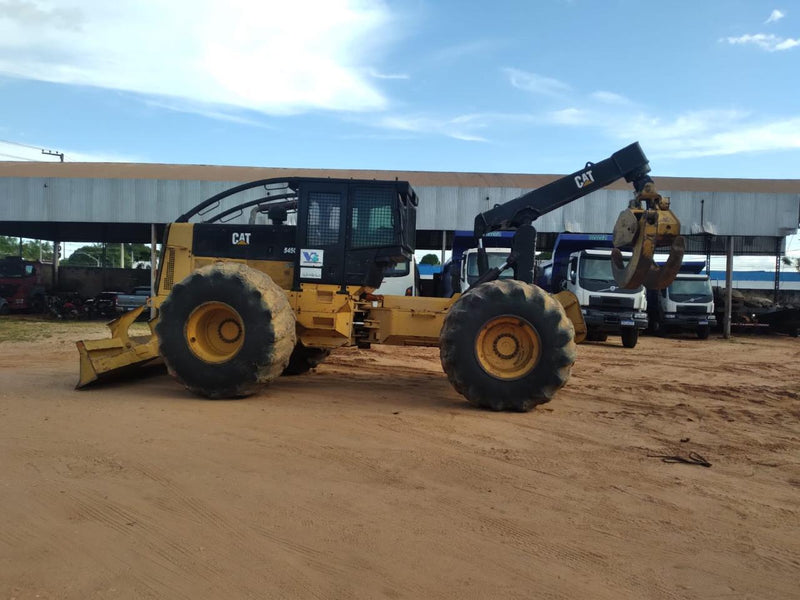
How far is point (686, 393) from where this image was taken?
8188 mm

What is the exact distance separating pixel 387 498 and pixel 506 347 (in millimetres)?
3160

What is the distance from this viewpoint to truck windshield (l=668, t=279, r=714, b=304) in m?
19.7

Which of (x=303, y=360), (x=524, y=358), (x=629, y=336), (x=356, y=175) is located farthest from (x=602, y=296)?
(x=356, y=175)

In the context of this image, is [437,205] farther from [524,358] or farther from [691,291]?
[524,358]

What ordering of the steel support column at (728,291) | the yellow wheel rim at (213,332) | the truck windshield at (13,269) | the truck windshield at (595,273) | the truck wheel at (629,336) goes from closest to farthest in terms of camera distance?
the yellow wheel rim at (213,332) < the truck wheel at (629,336) < the truck windshield at (595,273) < the steel support column at (728,291) < the truck windshield at (13,269)

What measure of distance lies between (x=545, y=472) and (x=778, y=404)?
461cm

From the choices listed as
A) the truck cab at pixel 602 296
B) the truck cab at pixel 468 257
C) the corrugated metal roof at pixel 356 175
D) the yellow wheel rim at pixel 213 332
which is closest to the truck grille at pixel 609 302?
the truck cab at pixel 602 296

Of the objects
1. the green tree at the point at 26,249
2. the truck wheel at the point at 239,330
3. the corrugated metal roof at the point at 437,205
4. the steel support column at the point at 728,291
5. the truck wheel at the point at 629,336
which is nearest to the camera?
the truck wheel at the point at 239,330

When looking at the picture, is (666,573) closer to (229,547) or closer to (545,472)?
(545,472)

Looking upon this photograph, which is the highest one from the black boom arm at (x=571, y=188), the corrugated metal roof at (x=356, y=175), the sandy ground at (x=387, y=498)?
the corrugated metal roof at (x=356, y=175)

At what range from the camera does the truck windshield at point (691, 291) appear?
19703mm

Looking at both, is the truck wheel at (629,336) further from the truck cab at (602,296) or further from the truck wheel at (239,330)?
the truck wheel at (239,330)

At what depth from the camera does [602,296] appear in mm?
15172

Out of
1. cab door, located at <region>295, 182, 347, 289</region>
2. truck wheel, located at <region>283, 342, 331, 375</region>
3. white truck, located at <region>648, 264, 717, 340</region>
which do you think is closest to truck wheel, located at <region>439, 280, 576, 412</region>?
cab door, located at <region>295, 182, 347, 289</region>
